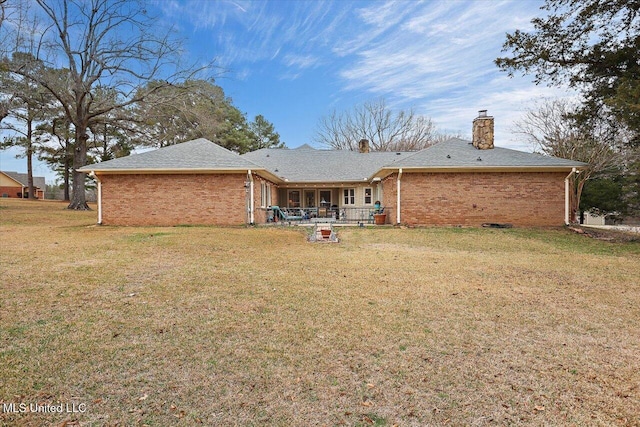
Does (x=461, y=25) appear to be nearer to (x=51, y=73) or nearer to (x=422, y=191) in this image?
(x=422, y=191)

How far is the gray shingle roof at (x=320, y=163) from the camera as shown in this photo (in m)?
22.5

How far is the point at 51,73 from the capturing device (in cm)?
2055

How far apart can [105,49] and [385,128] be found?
25.9m

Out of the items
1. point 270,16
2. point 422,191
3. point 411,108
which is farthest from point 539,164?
point 411,108

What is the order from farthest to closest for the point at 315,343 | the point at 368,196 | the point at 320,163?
the point at 320,163
the point at 368,196
the point at 315,343

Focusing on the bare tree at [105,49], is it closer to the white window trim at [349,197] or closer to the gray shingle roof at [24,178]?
the white window trim at [349,197]

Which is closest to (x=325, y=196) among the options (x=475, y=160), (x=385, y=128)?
(x=475, y=160)

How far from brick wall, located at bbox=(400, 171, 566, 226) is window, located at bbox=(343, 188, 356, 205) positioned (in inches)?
317

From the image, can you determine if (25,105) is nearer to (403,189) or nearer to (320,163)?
(320,163)

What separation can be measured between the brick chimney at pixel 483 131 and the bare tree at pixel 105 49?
1765 cm

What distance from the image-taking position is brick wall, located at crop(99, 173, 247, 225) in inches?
612

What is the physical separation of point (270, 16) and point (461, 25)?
832cm

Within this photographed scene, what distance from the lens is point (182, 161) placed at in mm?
15664

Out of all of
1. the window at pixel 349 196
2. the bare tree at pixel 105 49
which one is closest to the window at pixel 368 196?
the window at pixel 349 196
